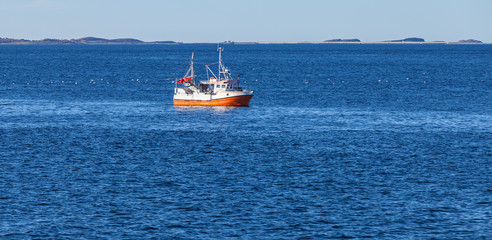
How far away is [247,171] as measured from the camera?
61812mm

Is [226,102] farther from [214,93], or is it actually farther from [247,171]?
[247,171]

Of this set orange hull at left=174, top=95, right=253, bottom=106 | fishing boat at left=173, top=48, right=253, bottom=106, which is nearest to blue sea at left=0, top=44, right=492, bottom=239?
orange hull at left=174, top=95, right=253, bottom=106

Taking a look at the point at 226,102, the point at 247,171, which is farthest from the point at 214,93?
the point at 247,171

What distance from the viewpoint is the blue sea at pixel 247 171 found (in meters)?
45.6

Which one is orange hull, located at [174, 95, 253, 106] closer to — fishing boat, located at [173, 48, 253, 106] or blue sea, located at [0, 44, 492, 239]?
fishing boat, located at [173, 48, 253, 106]

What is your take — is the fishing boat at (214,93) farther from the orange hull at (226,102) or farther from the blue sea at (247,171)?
the blue sea at (247,171)

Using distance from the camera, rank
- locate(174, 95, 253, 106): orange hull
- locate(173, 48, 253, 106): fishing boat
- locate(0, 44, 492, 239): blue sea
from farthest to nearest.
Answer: locate(174, 95, 253, 106): orange hull → locate(173, 48, 253, 106): fishing boat → locate(0, 44, 492, 239): blue sea

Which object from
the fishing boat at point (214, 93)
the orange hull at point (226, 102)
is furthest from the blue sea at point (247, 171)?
the fishing boat at point (214, 93)

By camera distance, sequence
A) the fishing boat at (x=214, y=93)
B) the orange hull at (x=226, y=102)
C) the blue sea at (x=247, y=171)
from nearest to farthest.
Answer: the blue sea at (x=247, y=171) → the fishing boat at (x=214, y=93) → the orange hull at (x=226, y=102)

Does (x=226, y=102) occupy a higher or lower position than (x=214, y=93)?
lower

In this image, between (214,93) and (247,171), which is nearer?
(247,171)

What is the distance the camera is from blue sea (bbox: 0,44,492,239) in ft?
150

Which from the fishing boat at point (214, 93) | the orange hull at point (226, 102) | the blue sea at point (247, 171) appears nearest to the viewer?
the blue sea at point (247, 171)

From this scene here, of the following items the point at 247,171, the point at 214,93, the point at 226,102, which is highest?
the point at 214,93
